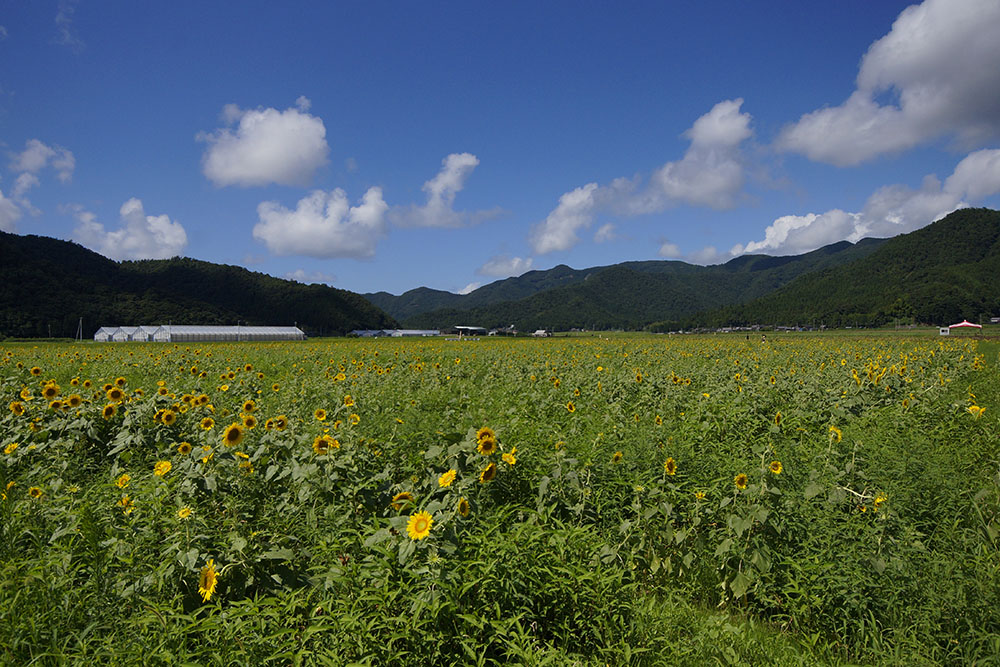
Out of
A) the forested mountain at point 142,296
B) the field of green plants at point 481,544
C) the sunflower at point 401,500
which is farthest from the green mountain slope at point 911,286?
the sunflower at point 401,500

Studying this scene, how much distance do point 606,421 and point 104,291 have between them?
378 feet

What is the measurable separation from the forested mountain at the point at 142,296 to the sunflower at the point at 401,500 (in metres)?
88.3

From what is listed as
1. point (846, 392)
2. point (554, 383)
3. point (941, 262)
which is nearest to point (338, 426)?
point (554, 383)

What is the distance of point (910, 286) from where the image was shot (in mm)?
98000

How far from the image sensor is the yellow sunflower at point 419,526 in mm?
2344

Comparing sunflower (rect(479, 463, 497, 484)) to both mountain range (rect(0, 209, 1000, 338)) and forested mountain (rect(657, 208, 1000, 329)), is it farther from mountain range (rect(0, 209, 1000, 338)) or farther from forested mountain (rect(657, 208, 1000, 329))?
forested mountain (rect(657, 208, 1000, 329))

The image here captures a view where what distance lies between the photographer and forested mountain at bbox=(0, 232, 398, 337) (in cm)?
7650

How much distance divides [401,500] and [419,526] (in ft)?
1.48

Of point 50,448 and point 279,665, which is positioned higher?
point 50,448

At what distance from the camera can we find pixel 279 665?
2.20 meters

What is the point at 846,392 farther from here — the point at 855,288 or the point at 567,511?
the point at 855,288

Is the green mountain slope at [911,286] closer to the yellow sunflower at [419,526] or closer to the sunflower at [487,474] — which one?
the sunflower at [487,474]

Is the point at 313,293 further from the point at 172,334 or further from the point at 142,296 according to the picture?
the point at 172,334

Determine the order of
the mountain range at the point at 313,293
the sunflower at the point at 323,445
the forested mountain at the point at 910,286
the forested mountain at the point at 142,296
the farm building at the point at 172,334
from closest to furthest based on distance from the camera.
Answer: the sunflower at the point at 323,445 → the farm building at the point at 172,334 → the forested mountain at the point at 142,296 → the mountain range at the point at 313,293 → the forested mountain at the point at 910,286
